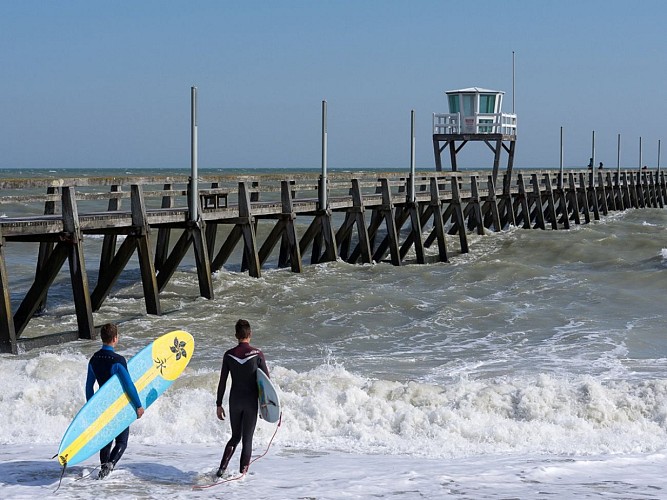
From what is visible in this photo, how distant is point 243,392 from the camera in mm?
8008

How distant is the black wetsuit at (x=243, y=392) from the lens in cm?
801

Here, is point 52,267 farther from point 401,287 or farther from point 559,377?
point 401,287

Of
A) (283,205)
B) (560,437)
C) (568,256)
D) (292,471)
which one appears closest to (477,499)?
(292,471)

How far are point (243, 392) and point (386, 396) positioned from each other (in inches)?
126

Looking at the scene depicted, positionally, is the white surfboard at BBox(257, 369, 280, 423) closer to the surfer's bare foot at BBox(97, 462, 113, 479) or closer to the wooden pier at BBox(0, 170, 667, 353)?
the surfer's bare foot at BBox(97, 462, 113, 479)
